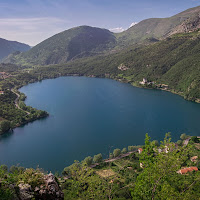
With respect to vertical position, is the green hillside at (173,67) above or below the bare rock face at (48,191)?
above

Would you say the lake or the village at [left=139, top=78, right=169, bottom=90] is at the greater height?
the village at [left=139, top=78, right=169, bottom=90]

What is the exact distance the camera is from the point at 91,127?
252 ft

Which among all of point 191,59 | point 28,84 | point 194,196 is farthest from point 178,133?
point 28,84

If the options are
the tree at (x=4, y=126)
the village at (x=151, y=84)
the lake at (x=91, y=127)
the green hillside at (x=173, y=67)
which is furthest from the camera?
the village at (x=151, y=84)

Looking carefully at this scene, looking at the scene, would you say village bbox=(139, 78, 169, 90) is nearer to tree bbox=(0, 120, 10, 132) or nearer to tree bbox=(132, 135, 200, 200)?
tree bbox=(0, 120, 10, 132)

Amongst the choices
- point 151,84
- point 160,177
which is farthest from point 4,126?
point 151,84

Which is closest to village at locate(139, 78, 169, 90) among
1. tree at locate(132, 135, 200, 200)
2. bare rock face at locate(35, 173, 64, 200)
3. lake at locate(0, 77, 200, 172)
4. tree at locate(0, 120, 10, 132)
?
lake at locate(0, 77, 200, 172)

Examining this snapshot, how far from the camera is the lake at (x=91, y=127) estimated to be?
59.2 metres

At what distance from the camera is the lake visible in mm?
59188

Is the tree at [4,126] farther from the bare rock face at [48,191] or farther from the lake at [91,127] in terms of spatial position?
the bare rock face at [48,191]

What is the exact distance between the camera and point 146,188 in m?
13.2

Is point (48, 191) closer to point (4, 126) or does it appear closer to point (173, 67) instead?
point (4, 126)

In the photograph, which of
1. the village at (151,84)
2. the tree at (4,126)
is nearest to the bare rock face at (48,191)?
the tree at (4,126)

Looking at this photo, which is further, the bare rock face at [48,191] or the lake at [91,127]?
the lake at [91,127]
